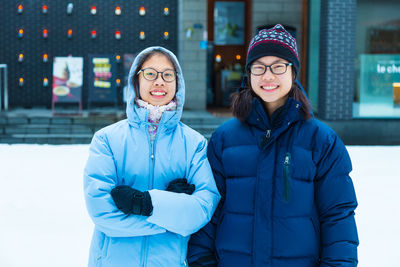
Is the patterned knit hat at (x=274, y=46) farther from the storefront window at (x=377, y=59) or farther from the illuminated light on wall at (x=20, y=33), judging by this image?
the illuminated light on wall at (x=20, y=33)

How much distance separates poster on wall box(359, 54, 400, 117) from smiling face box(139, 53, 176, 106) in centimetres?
925

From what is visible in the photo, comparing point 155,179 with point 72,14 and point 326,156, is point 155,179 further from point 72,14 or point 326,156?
point 72,14

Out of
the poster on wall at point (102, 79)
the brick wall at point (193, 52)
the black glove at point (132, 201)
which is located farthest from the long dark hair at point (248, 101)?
the brick wall at point (193, 52)

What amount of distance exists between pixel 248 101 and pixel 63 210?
3824mm

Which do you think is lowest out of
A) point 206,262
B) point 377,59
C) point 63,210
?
point 63,210

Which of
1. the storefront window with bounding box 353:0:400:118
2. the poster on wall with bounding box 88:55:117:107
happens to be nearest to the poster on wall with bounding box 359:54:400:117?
the storefront window with bounding box 353:0:400:118

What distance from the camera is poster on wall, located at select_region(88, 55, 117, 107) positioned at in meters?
12.2

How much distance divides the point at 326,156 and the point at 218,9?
43.0 feet

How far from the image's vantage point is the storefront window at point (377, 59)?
1091cm

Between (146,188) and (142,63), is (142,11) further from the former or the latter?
(146,188)

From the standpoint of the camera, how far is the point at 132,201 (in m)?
2.12

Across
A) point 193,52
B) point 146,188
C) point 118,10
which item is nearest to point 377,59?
point 193,52

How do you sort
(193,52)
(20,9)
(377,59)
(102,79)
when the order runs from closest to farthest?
(377,59), (102,79), (193,52), (20,9)

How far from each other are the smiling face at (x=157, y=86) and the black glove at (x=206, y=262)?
2.44ft
